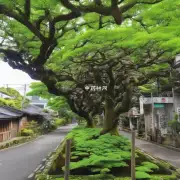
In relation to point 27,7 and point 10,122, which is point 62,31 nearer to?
point 27,7

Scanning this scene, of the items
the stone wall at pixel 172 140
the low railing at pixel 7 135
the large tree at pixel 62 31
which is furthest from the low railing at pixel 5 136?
the stone wall at pixel 172 140

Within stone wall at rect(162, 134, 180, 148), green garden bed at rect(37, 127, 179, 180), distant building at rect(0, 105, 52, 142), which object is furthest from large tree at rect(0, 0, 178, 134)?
distant building at rect(0, 105, 52, 142)

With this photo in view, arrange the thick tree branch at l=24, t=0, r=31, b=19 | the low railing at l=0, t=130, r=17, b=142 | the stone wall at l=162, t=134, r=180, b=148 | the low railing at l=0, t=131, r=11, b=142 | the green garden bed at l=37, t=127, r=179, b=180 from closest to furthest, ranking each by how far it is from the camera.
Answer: the thick tree branch at l=24, t=0, r=31, b=19 < the green garden bed at l=37, t=127, r=179, b=180 < the stone wall at l=162, t=134, r=180, b=148 < the low railing at l=0, t=131, r=11, b=142 < the low railing at l=0, t=130, r=17, b=142

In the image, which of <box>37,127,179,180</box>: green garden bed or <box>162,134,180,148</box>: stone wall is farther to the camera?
<box>162,134,180,148</box>: stone wall

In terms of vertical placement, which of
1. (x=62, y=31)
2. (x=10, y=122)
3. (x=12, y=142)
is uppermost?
(x=62, y=31)

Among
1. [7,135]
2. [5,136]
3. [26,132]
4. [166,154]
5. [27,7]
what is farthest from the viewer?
[26,132]

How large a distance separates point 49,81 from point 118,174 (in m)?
5.56

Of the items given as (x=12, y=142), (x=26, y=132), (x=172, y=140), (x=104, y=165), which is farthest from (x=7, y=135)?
(x=104, y=165)

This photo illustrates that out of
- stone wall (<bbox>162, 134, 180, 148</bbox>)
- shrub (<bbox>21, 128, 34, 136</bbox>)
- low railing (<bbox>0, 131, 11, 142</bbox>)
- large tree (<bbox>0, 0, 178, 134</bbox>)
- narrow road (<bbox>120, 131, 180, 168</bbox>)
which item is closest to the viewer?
large tree (<bbox>0, 0, 178, 134</bbox>)

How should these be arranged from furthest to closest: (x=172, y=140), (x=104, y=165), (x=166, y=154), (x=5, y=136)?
(x=5, y=136) < (x=172, y=140) < (x=166, y=154) < (x=104, y=165)

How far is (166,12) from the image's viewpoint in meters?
7.66

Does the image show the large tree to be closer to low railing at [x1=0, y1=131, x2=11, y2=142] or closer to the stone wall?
the stone wall

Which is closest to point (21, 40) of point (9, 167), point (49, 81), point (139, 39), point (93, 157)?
point (49, 81)

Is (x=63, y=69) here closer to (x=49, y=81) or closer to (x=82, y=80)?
(x=82, y=80)
